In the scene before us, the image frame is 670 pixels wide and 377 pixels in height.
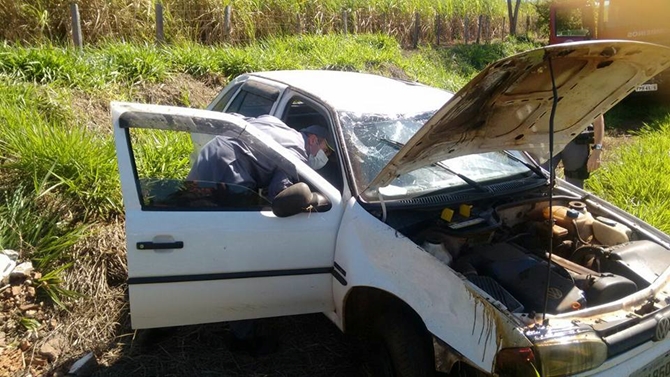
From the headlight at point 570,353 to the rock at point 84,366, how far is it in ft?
7.89

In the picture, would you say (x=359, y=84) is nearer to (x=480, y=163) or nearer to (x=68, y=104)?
(x=480, y=163)

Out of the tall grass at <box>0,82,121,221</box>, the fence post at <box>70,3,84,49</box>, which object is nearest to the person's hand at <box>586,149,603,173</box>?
the tall grass at <box>0,82,121,221</box>

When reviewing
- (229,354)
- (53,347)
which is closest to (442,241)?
(229,354)

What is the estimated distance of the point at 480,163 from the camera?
3.37 m

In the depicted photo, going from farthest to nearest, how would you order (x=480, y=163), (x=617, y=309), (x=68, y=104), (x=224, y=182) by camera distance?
(x=68, y=104) < (x=480, y=163) < (x=224, y=182) < (x=617, y=309)

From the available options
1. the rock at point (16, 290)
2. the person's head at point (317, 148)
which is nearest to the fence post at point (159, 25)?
the rock at point (16, 290)

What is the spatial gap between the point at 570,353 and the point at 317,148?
1838mm

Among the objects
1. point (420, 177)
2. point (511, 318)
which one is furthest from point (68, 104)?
point (511, 318)

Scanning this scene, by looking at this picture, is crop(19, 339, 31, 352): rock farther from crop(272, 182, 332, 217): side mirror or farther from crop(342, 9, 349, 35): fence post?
crop(342, 9, 349, 35): fence post

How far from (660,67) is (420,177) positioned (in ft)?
4.25

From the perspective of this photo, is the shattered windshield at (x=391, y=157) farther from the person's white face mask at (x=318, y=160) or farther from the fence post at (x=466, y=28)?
the fence post at (x=466, y=28)

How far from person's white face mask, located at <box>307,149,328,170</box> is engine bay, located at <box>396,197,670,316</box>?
74 cm

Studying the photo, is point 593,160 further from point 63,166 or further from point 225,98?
point 63,166

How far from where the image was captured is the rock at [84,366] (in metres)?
3.00
